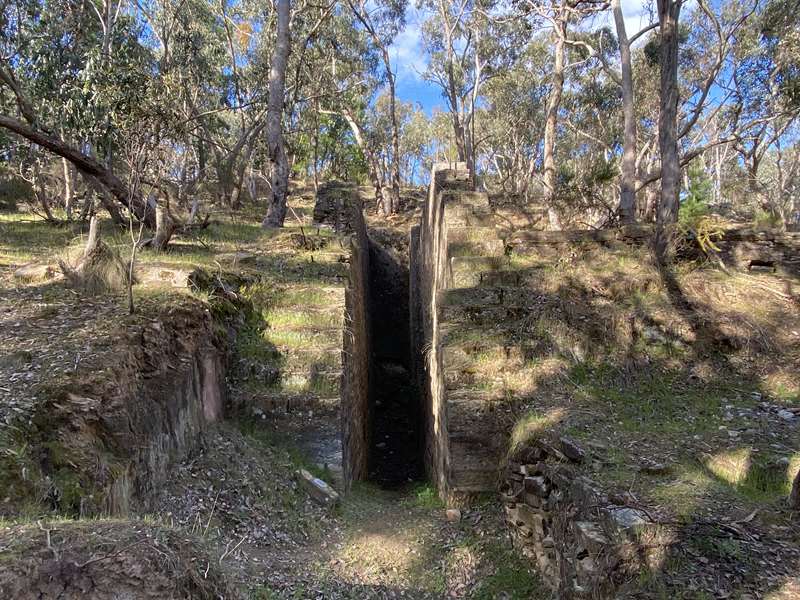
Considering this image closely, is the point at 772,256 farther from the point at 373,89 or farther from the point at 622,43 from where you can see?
the point at 373,89

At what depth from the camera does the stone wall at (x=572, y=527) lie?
3418 millimetres

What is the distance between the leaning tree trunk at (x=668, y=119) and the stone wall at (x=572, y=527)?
13.7 ft

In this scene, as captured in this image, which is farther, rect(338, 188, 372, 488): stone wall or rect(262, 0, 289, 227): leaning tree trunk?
rect(262, 0, 289, 227): leaning tree trunk

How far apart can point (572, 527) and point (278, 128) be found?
33.2 ft

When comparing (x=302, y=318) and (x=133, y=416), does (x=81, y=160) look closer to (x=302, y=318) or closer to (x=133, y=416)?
(x=302, y=318)

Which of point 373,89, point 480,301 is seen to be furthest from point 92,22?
point 480,301

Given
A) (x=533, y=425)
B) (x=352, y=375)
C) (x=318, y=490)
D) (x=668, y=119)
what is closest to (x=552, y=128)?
(x=668, y=119)

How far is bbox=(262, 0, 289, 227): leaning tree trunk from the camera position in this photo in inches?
451

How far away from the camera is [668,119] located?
766 centimetres

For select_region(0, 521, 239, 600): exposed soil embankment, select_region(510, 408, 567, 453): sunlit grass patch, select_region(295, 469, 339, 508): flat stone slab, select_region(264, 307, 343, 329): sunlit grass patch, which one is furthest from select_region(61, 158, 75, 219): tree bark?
select_region(0, 521, 239, 600): exposed soil embankment

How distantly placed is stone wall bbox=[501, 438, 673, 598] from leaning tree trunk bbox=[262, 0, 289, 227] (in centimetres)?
838

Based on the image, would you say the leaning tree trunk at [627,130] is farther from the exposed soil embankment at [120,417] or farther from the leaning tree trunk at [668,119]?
the exposed soil embankment at [120,417]

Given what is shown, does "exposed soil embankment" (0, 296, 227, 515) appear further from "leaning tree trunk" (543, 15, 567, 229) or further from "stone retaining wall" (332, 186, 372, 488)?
"leaning tree trunk" (543, 15, 567, 229)

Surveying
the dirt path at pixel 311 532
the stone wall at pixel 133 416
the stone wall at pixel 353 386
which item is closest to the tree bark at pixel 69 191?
the stone wall at pixel 353 386
